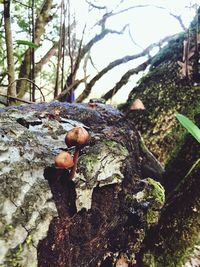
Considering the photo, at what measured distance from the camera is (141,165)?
57.0 inches

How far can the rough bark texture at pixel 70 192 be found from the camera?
0.89 metres

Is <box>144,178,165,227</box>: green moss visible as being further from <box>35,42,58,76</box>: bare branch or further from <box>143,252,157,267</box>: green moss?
<box>35,42,58,76</box>: bare branch

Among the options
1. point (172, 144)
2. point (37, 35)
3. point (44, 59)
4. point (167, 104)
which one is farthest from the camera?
point (44, 59)

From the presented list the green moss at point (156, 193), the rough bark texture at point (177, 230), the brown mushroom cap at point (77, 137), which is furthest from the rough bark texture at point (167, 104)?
the brown mushroom cap at point (77, 137)

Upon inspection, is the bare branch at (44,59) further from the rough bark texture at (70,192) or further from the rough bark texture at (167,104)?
the rough bark texture at (70,192)

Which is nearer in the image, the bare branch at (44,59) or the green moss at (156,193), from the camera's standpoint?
the green moss at (156,193)

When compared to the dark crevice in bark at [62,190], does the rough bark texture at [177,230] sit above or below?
below

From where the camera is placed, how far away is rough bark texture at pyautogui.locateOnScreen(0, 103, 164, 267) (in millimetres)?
888

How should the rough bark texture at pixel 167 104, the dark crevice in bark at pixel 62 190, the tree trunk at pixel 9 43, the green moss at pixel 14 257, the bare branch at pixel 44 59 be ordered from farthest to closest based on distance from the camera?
1. the bare branch at pixel 44 59
2. the rough bark texture at pixel 167 104
3. the tree trunk at pixel 9 43
4. the dark crevice in bark at pixel 62 190
5. the green moss at pixel 14 257

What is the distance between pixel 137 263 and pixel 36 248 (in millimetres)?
589

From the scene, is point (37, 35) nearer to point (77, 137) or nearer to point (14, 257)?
point (77, 137)

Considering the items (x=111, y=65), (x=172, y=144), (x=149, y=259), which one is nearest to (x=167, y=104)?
(x=172, y=144)

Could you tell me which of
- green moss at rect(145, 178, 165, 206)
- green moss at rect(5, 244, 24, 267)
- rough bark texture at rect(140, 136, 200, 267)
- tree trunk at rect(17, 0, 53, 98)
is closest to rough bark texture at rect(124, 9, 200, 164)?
rough bark texture at rect(140, 136, 200, 267)

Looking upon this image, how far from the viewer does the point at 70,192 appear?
1.00 metres
